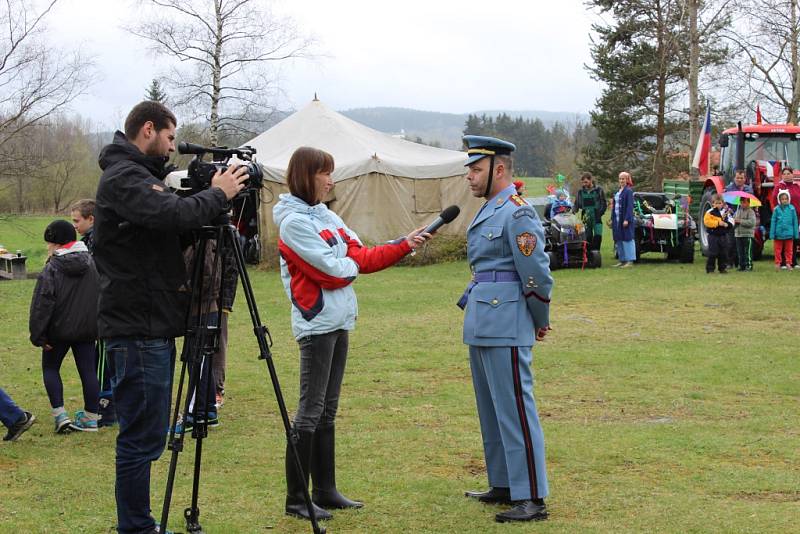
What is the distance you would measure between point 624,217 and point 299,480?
51.7 feet

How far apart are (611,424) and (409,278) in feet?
41.6

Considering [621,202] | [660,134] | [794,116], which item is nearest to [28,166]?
[621,202]

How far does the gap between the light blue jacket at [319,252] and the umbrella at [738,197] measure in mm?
15573

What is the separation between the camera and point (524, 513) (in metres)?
5.18

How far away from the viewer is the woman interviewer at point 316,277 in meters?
5.04

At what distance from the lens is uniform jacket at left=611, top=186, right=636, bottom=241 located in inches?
779

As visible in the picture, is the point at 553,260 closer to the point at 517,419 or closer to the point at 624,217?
the point at 624,217

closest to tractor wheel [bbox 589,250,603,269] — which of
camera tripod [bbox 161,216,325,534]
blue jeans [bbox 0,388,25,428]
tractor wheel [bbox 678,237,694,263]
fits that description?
tractor wheel [bbox 678,237,694,263]

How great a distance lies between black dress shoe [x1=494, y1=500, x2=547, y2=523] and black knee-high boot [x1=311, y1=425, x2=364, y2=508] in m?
0.84

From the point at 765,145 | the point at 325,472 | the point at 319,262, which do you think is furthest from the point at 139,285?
the point at 765,145

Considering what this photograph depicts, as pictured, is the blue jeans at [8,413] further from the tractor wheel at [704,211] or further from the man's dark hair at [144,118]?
the tractor wheel at [704,211]

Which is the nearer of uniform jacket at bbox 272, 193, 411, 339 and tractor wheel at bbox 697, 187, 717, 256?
uniform jacket at bbox 272, 193, 411, 339

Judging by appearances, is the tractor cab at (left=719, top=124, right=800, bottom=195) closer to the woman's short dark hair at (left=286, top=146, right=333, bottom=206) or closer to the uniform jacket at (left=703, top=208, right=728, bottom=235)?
the uniform jacket at (left=703, top=208, right=728, bottom=235)

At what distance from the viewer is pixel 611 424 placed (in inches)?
297
